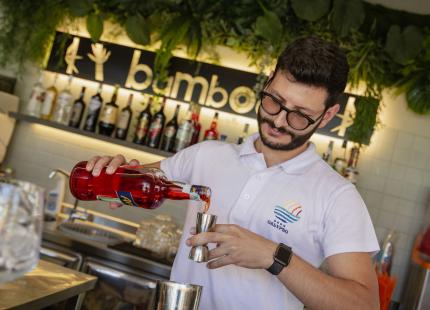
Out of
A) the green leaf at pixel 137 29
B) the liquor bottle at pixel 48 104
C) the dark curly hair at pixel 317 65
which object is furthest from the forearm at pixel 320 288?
the liquor bottle at pixel 48 104

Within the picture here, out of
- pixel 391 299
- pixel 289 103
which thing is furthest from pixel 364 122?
pixel 289 103

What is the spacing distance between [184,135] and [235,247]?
7.16 ft

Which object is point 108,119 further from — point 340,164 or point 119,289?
point 340,164

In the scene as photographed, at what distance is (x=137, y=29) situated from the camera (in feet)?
10.8

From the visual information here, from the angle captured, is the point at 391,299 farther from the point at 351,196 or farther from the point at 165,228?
the point at 351,196

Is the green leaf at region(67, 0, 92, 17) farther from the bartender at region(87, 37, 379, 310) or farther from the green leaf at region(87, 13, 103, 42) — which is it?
the bartender at region(87, 37, 379, 310)

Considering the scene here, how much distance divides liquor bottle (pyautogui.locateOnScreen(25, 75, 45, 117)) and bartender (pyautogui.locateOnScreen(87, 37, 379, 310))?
2292 mm

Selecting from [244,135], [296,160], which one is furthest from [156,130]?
[296,160]

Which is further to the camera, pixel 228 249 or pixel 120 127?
pixel 120 127

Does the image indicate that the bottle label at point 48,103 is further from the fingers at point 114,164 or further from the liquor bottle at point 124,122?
the fingers at point 114,164

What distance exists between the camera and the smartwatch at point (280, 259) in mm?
1133

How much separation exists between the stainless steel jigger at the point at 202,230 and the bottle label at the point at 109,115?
97.0 inches

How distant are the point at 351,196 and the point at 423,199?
193cm

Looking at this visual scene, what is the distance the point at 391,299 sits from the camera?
3.07 meters
